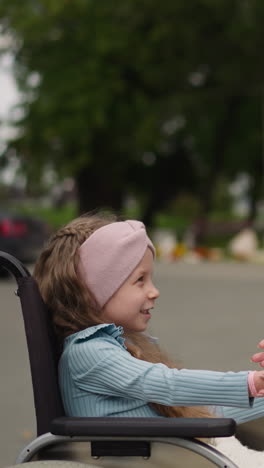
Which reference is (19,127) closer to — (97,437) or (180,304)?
(180,304)

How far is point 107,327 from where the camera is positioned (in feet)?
→ 7.56

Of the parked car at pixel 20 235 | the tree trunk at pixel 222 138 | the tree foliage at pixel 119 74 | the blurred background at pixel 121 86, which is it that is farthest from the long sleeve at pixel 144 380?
the tree trunk at pixel 222 138

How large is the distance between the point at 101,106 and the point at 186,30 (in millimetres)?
3105

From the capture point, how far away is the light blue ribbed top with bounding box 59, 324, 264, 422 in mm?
2133

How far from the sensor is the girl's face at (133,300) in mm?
2355

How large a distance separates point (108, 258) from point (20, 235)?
1518cm

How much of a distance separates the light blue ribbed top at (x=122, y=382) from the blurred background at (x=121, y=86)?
22.6m

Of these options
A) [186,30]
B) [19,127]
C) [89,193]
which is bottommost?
[89,193]

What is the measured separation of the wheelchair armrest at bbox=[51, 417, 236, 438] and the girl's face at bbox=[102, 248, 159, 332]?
310 mm

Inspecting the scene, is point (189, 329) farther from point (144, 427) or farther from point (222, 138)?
point (222, 138)

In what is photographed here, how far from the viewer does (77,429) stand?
2.12 meters

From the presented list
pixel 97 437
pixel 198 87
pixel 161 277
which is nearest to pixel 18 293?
pixel 97 437

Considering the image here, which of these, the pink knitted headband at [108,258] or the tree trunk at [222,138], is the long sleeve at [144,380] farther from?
the tree trunk at [222,138]

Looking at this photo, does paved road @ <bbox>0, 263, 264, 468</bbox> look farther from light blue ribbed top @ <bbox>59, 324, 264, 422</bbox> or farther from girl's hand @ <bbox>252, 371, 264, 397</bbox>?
girl's hand @ <bbox>252, 371, 264, 397</bbox>
